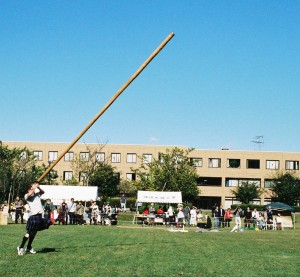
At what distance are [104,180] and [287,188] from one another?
27.0 m

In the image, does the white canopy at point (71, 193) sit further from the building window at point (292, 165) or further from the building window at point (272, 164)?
the building window at point (292, 165)

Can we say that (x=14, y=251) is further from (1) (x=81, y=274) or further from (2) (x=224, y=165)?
(2) (x=224, y=165)

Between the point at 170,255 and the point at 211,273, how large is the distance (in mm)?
3682

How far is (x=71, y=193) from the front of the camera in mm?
43188

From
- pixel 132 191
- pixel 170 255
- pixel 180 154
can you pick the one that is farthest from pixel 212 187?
pixel 170 255

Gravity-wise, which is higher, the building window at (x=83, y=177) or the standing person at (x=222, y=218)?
the building window at (x=83, y=177)

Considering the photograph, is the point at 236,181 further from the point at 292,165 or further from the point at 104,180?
the point at 104,180

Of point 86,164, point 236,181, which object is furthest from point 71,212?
point 236,181

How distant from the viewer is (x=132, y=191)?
8325cm

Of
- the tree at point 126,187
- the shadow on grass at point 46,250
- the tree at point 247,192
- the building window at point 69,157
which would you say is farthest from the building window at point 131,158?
the shadow on grass at point 46,250

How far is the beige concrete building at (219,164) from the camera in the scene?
307ft

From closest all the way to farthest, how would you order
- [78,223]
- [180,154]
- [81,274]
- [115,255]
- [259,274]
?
[81,274] → [259,274] → [115,255] → [78,223] → [180,154]

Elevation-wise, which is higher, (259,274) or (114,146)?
(114,146)

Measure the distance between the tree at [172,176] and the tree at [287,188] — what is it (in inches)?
679
